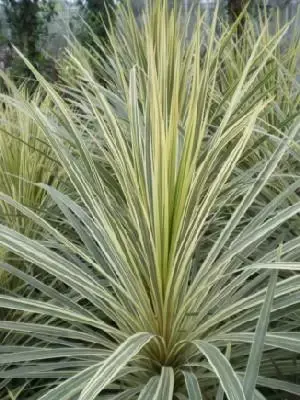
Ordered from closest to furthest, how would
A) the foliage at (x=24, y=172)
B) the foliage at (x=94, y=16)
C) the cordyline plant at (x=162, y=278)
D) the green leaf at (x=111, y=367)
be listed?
the green leaf at (x=111, y=367)
the cordyline plant at (x=162, y=278)
the foliage at (x=24, y=172)
the foliage at (x=94, y=16)

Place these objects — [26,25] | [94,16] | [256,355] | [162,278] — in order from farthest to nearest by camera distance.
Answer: [26,25] → [94,16] → [162,278] → [256,355]

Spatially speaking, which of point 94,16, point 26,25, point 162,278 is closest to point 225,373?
point 162,278

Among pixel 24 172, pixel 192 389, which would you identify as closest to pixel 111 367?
pixel 192 389

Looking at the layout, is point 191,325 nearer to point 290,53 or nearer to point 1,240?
point 1,240

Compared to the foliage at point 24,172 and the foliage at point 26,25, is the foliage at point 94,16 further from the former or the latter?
the foliage at point 24,172

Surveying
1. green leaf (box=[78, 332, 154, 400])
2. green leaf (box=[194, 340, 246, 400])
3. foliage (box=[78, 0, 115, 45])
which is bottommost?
foliage (box=[78, 0, 115, 45])

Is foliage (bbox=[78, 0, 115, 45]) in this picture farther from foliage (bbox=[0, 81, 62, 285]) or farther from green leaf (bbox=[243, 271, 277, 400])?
green leaf (bbox=[243, 271, 277, 400])

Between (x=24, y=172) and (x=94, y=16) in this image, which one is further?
(x=94, y=16)

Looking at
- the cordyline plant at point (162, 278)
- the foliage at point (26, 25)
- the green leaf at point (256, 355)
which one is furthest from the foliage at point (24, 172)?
the foliage at point (26, 25)

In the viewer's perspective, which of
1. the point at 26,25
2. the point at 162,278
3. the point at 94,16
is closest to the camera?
the point at 162,278

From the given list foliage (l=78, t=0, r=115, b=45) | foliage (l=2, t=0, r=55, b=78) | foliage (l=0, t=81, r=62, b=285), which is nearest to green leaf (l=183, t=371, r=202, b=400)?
foliage (l=0, t=81, r=62, b=285)

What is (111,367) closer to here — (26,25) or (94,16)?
(94,16)

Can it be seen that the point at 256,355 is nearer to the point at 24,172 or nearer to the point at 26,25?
the point at 24,172

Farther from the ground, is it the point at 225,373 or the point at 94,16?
the point at 225,373
